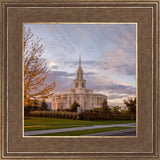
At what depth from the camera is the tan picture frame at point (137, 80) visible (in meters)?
3.81

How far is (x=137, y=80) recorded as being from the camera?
3.87 metres

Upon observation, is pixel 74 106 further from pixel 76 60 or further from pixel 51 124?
pixel 76 60

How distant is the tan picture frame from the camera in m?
3.81

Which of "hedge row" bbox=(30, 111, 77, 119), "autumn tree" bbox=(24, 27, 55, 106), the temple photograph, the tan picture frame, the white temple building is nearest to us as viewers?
the tan picture frame

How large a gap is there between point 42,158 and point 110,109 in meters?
9.61

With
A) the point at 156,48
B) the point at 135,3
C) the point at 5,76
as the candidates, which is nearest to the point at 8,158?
the point at 5,76

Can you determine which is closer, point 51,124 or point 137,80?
point 137,80

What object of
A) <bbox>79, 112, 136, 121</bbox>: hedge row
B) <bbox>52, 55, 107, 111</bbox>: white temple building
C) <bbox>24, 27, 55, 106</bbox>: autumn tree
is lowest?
<bbox>79, 112, 136, 121</bbox>: hedge row

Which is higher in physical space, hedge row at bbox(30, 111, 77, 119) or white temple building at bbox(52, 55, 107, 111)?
white temple building at bbox(52, 55, 107, 111)

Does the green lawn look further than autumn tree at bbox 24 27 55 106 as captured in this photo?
Yes

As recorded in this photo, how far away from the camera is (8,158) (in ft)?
12.6

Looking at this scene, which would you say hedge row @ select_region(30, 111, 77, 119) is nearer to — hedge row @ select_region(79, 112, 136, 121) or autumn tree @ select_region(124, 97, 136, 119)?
hedge row @ select_region(79, 112, 136, 121)

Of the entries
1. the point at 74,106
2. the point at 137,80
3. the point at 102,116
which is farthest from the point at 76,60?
the point at 102,116

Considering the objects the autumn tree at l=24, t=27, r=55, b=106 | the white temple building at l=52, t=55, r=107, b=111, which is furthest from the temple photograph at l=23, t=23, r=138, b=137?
the white temple building at l=52, t=55, r=107, b=111
